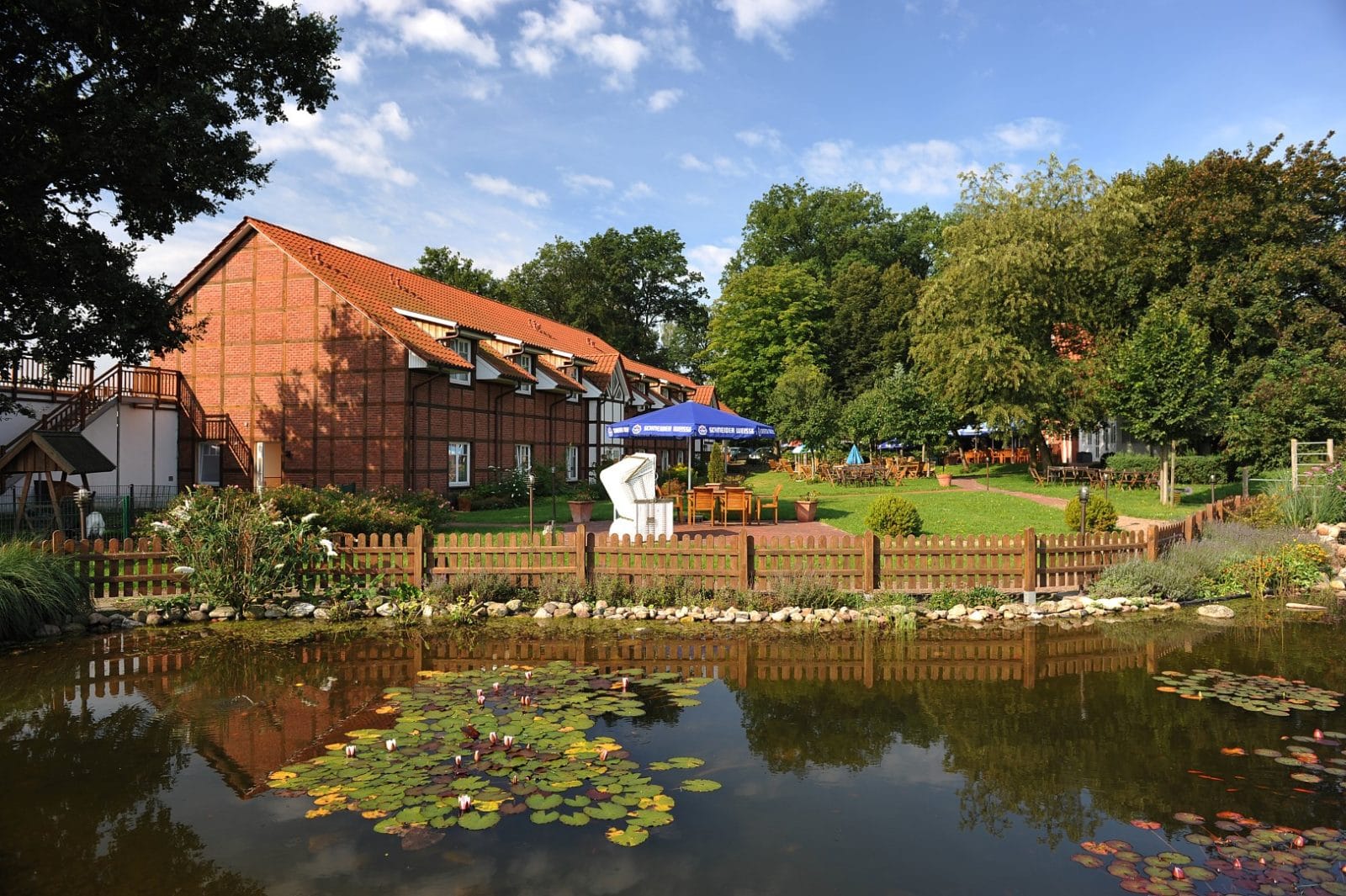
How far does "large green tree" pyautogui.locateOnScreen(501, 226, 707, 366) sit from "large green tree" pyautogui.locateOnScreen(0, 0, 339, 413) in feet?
136

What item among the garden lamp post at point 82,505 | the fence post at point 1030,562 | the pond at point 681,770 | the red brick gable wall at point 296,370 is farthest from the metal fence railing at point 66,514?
the fence post at point 1030,562

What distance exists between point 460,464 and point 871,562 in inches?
659

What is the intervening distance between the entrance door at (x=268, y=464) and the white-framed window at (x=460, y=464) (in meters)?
4.90

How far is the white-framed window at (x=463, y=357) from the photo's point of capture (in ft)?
79.8

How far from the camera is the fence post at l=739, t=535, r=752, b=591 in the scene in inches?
421

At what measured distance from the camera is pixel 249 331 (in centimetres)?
2377

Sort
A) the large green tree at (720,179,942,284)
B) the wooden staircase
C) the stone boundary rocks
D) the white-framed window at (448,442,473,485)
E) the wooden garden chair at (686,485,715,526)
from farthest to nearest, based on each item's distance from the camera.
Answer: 1. the large green tree at (720,179,942,284)
2. the white-framed window at (448,442,473,485)
3. the wooden staircase
4. the wooden garden chair at (686,485,715,526)
5. the stone boundary rocks

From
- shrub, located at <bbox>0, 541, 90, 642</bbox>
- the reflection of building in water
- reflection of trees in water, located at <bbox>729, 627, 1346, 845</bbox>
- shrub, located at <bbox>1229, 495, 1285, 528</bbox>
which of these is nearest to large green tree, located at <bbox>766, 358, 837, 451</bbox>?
shrub, located at <bbox>1229, 495, 1285, 528</bbox>

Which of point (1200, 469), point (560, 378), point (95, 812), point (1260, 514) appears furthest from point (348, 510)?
point (1200, 469)

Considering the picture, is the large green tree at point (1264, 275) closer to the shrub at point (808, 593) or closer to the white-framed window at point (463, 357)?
the shrub at point (808, 593)

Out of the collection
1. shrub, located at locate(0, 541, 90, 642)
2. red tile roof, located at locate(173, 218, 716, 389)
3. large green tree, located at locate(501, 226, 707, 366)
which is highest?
large green tree, located at locate(501, 226, 707, 366)

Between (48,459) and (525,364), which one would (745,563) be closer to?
(48,459)

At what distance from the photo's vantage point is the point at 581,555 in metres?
10.9

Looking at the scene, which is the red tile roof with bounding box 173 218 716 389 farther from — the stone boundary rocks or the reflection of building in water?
the reflection of building in water
